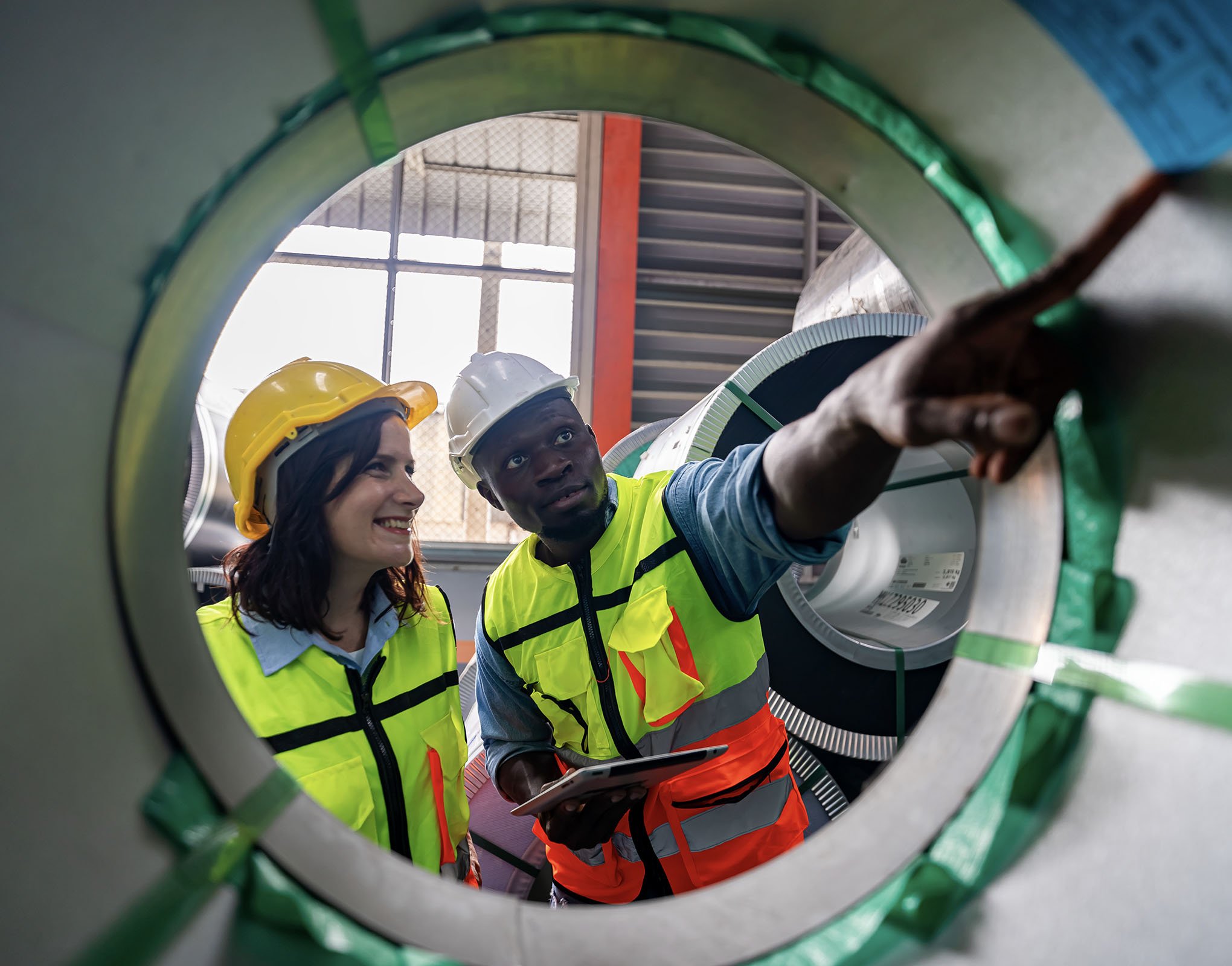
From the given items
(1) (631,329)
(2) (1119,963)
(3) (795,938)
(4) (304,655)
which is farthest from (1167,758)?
(1) (631,329)

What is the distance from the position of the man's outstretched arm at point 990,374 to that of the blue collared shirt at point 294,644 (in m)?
1.11

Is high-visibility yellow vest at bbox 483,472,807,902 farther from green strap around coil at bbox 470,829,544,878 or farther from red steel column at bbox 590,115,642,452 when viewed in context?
red steel column at bbox 590,115,642,452

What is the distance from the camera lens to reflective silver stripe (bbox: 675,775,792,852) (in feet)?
5.15

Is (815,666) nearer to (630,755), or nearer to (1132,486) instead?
(630,755)

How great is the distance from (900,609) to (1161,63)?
2252 mm

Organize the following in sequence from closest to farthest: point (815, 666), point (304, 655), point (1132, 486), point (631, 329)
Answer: point (1132, 486) < point (304, 655) < point (815, 666) < point (631, 329)

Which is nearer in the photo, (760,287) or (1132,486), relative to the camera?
(1132,486)

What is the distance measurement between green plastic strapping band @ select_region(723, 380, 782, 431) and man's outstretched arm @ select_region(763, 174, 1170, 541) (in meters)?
1.29

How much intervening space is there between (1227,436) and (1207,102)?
0.21 meters

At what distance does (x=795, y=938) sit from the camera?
0.70 metres

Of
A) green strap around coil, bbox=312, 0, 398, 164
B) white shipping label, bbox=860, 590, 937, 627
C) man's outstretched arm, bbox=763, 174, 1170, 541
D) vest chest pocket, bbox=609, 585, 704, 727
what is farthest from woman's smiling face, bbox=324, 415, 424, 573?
white shipping label, bbox=860, 590, 937, 627

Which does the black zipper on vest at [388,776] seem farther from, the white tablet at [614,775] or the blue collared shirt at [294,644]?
the white tablet at [614,775]

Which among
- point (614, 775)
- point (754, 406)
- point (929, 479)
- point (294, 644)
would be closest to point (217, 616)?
point (294, 644)

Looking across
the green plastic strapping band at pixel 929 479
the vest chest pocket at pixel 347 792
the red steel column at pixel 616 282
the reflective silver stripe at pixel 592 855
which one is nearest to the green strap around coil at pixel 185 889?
the vest chest pocket at pixel 347 792
